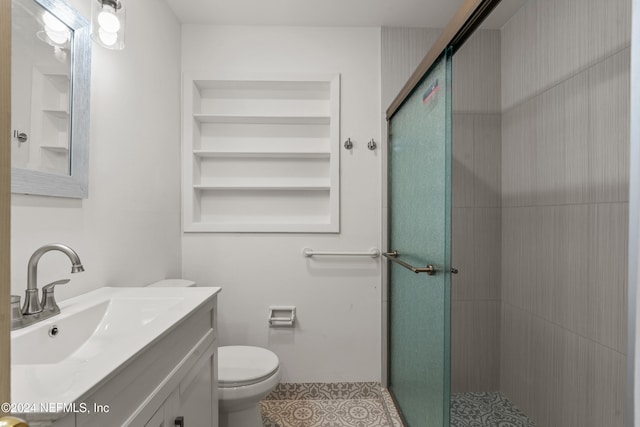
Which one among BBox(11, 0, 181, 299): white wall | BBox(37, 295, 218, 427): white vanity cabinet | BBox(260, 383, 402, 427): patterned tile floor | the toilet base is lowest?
BBox(260, 383, 402, 427): patterned tile floor

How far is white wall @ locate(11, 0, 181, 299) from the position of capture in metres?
1.03

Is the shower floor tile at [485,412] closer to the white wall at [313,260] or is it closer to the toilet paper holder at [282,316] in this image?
the white wall at [313,260]

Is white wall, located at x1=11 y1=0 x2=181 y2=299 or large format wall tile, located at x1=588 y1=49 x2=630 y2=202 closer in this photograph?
white wall, located at x1=11 y1=0 x2=181 y2=299

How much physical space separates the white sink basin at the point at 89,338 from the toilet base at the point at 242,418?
692 millimetres

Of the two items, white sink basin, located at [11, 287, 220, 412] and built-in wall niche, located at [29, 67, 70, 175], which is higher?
built-in wall niche, located at [29, 67, 70, 175]

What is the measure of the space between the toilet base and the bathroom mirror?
1161mm

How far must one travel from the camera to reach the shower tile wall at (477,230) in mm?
1937

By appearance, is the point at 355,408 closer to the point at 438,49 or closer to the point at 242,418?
the point at 242,418

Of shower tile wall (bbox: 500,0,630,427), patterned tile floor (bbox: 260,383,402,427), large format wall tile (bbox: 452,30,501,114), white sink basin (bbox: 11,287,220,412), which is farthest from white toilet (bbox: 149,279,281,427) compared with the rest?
large format wall tile (bbox: 452,30,501,114)

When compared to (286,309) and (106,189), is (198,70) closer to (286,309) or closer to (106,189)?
(106,189)

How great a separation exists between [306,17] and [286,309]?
1.84 meters

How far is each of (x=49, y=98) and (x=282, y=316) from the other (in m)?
1.57

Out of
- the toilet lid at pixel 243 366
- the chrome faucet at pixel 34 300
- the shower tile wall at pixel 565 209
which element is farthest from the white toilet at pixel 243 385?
the shower tile wall at pixel 565 209

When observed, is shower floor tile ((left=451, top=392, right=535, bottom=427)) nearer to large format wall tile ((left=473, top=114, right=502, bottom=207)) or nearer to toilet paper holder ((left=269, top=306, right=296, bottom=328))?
toilet paper holder ((left=269, top=306, right=296, bottom=328))
